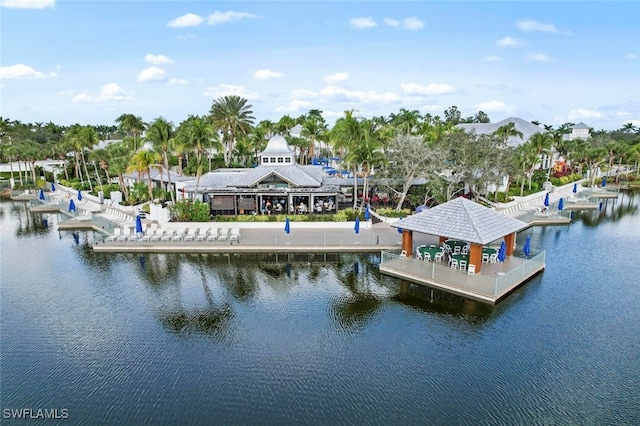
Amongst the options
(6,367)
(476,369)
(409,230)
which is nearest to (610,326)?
(476,369)

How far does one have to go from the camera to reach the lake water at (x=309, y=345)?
1305 centimetres

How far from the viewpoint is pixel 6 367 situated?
15258 mm

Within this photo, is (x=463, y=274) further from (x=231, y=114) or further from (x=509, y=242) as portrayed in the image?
(x=231, y=114)

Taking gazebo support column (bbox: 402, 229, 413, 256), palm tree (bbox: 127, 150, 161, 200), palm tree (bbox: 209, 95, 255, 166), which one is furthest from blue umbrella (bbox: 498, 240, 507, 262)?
palm tree (bbox: 209, 95, 255, 166)

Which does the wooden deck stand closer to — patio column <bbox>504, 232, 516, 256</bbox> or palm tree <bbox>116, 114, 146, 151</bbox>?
patio column <bbox>504, 232, 516, 256</bbox>

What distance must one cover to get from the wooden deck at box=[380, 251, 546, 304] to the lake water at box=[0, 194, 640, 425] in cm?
65

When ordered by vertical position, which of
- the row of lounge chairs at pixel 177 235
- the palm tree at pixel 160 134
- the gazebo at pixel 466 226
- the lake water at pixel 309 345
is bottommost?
the lake water at pixel 309 345

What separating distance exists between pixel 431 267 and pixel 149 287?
15.4 m

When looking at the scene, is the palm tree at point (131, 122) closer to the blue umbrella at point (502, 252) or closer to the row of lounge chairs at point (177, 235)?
the row of lounge chairs at point (177, 235)

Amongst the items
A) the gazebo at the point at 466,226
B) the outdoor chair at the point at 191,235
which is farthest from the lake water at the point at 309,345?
the outdoor chair at the point at 191,235

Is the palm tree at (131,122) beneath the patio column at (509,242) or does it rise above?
above

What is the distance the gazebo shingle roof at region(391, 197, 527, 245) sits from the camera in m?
21.7

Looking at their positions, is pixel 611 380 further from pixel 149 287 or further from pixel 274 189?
pixel 274 189

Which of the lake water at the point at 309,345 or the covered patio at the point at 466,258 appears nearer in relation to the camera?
the lake water at the point at 309,345
